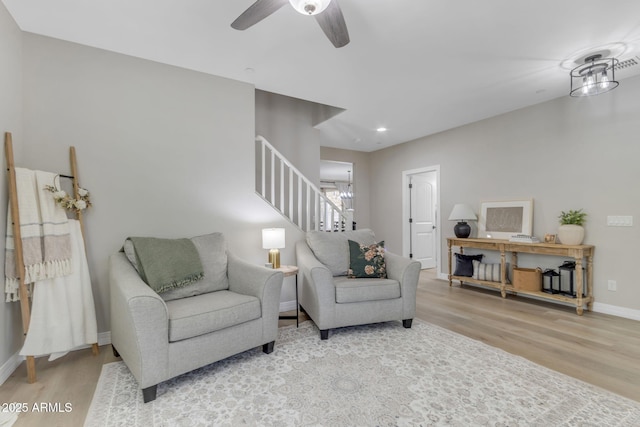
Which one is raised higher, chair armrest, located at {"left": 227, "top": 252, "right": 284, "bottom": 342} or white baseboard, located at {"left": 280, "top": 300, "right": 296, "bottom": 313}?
chair armrest, located at {"left": 227, "top": 252, "right": 284, "bottom": 342}

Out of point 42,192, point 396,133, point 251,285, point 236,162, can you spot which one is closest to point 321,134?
point 396,133

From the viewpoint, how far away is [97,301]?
2.56 m


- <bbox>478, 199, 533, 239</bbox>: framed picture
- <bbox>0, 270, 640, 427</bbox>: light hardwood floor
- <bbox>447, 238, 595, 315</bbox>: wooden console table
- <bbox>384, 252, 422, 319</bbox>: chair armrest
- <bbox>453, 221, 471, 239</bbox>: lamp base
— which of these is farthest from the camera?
<bbox>453, 221, 471, 239</bbox>: lamp base

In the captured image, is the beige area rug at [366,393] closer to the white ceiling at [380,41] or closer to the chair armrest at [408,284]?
the chair armrest at [408,284]

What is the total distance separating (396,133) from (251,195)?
3.09 metres

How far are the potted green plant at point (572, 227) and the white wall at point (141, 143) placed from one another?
11.3ft

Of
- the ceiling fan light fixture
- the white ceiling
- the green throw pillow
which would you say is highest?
the white ceiling

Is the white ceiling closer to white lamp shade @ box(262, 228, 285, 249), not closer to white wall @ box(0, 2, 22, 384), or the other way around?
white wall @ box(0, 2, 22, 384)

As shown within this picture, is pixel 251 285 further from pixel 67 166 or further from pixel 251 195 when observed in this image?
pixel 67 166

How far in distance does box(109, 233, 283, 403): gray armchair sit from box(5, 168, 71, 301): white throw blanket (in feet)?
1.16

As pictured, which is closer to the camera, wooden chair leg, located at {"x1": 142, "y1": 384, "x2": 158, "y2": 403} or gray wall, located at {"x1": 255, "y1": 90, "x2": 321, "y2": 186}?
wooden chair leg, located at {"x1": 142, "y1": 384, "x2": 158, "y2": 403}

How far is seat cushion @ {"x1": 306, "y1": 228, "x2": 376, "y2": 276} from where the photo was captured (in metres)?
3.18

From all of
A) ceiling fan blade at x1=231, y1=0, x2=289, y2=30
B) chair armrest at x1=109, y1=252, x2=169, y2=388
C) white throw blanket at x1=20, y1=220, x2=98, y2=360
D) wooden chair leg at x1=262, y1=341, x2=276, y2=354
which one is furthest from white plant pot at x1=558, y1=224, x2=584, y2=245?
white throw blanket at x1=20, y1=220, x2=98, y2=360

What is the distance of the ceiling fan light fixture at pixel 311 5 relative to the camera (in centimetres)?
157
